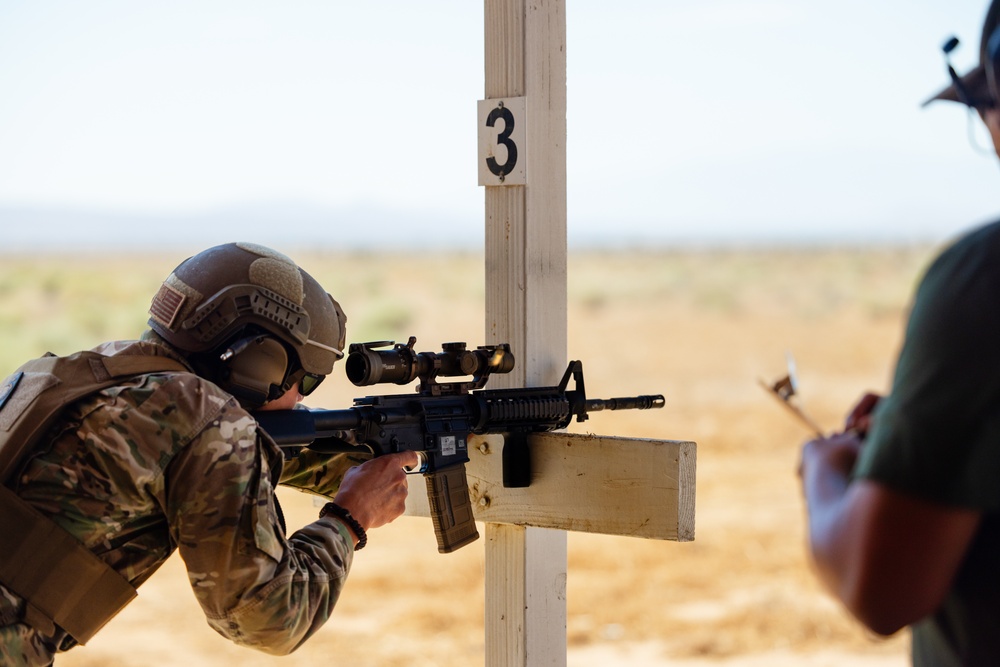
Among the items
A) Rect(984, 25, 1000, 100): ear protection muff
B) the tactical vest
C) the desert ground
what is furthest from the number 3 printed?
the desert ground

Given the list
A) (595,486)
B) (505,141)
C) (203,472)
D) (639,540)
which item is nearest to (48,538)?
(203,472)

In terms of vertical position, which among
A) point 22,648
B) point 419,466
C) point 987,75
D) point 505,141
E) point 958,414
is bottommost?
point 22,648

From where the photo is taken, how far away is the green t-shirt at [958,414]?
4.21ft

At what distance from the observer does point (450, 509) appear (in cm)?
308

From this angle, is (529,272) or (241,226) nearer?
(529,272)

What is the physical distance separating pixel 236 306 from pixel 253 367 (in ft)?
0.49

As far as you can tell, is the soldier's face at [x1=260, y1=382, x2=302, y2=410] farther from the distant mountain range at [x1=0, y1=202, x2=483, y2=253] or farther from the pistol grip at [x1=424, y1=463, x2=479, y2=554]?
the distant mountain range at [x1=0, y1=202, x2=483, y2=253]

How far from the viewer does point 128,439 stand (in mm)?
2410

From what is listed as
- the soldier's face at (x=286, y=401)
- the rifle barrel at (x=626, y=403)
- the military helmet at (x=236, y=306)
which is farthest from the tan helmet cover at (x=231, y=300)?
the rifle barrel at (x=626, y=403)

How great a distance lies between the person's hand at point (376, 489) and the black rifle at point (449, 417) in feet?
0.16

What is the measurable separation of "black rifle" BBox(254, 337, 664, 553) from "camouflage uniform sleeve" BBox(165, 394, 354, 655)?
49 cm

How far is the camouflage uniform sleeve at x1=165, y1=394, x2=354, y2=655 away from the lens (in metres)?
2.41

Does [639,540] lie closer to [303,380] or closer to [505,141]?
[505,141]

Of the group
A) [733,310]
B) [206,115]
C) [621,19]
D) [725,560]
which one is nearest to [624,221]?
[621,19]
